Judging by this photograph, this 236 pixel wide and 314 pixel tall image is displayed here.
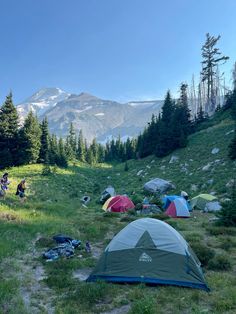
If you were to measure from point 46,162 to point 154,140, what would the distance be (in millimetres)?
20113

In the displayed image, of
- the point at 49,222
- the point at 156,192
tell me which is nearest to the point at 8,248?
the point at 49,222

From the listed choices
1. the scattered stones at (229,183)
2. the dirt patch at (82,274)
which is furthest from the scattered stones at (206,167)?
the dirt patch at (82,274)

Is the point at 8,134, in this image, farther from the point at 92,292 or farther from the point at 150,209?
the point at 92,292

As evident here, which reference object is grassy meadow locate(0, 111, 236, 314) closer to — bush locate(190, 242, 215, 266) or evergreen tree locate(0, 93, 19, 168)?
bush locate(190, 242, 215, 266)

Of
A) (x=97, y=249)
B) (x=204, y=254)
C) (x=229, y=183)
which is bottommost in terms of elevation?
(x=97, y=249)

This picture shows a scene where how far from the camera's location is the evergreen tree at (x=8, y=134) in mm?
43812

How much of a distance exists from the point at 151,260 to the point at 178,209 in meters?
13.9

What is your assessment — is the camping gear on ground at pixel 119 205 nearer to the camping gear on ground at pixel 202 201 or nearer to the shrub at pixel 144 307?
the camping gear on ground at pixel 202 201

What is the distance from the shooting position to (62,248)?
1198 cm

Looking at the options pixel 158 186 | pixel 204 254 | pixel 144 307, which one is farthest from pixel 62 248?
pixel 158 186

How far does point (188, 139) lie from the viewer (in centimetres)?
4812

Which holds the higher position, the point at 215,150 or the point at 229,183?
the point at 215,150

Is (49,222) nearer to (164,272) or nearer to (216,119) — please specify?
(164,272)

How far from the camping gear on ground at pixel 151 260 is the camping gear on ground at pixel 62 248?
239 cm
